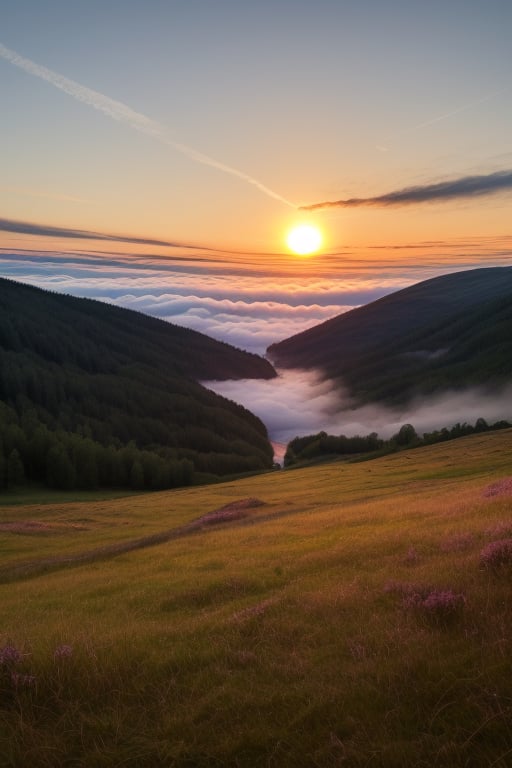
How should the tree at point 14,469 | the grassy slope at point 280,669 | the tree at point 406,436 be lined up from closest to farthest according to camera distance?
1. the grassy slope at point 280,669
2. the tree at point 14,469
3. the tree at point 406,436

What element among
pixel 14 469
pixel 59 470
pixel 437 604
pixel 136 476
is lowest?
pixel 136 476

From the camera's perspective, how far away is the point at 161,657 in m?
11.5

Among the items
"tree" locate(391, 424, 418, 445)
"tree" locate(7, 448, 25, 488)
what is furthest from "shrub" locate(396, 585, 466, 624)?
"tree" locate(391, 424, 418, 445)

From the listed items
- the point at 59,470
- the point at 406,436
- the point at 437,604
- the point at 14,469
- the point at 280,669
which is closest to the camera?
the point at 280,669

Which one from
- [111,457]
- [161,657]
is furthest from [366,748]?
[111,457]

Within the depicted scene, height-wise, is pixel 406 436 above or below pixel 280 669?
below

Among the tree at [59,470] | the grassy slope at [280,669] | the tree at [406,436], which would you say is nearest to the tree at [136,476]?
the tree at [59,470]

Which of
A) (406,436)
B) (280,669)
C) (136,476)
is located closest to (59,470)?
(136,476)

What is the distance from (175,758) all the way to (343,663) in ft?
11.6

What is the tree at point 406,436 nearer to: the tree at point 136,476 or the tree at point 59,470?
the tree at point 136,476

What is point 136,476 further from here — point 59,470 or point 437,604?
point 437,604

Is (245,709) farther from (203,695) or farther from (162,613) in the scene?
(162,613)

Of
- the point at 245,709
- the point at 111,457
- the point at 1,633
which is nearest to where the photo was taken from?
the point at 245,709

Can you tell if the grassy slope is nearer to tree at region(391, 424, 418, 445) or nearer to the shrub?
the shrub
